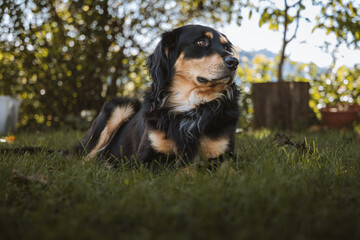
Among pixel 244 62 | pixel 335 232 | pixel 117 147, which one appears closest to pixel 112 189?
pixel 335 232

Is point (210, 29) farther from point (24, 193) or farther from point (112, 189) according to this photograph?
point (24, 193)

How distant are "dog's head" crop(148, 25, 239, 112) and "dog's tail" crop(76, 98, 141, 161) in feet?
2.46

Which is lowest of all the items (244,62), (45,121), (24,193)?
(45,121)

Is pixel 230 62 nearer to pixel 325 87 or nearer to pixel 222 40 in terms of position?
pixel 222 40

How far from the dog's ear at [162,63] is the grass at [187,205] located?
0.82 m

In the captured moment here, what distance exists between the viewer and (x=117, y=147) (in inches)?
124

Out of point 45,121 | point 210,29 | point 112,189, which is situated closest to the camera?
point 112,189

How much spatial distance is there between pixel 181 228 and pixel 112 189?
60 centimetres

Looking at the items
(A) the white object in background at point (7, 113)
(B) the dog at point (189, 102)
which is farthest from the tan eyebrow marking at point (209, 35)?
(A) the white object in background at point (7, 113)

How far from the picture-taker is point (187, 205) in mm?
1362

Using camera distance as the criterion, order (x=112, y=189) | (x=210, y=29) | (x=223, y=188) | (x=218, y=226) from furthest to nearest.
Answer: (x=210, y=29) < (x=112, y=189) < (x=223, y=188) < (x=218, y=226)

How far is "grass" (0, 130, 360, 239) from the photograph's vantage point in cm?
117

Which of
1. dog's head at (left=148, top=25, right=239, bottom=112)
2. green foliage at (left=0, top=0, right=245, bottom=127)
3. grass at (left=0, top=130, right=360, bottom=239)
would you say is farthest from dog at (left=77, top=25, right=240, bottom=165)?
green foliage at (left=0, top=0, right=245, bottom=127)

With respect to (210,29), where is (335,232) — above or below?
below
